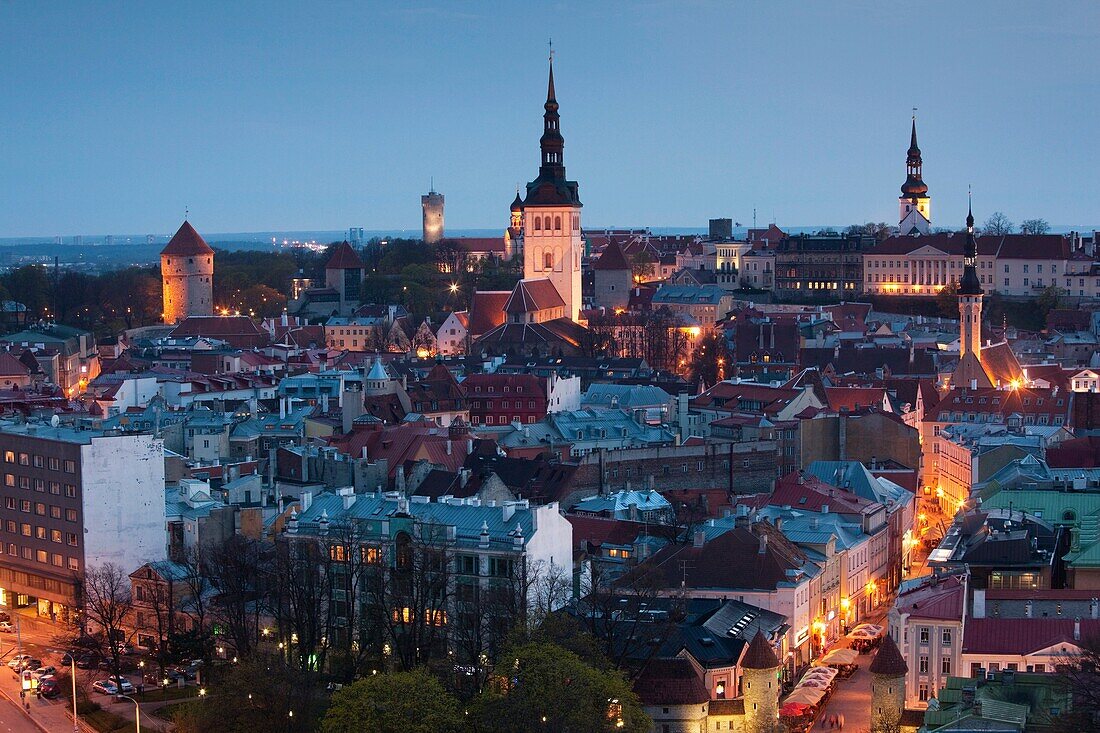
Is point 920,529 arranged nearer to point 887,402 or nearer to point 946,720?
point 887,402

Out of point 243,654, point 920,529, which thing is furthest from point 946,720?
point 920,529

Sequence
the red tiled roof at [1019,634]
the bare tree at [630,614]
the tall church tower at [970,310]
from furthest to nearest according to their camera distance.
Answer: the tall church tower at [970,310] < the bare tree at [630,614] < the red tiled roof at [1019,634]

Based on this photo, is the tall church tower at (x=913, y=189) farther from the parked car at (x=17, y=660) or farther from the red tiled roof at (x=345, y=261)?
the parked car at (x=17, y=660)

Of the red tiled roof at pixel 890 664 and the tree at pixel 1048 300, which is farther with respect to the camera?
the tree at pixel 1048 300

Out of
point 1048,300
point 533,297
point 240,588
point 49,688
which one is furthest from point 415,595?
point 1048,300

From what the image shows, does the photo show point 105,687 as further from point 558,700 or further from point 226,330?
point 226,330

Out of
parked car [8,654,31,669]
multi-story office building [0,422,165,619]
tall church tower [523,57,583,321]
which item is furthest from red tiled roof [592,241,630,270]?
parked car [8,654,31,669]

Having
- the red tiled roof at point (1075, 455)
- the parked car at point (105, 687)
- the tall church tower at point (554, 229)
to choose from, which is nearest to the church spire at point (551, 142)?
the tall church tower at point (554, 229)
